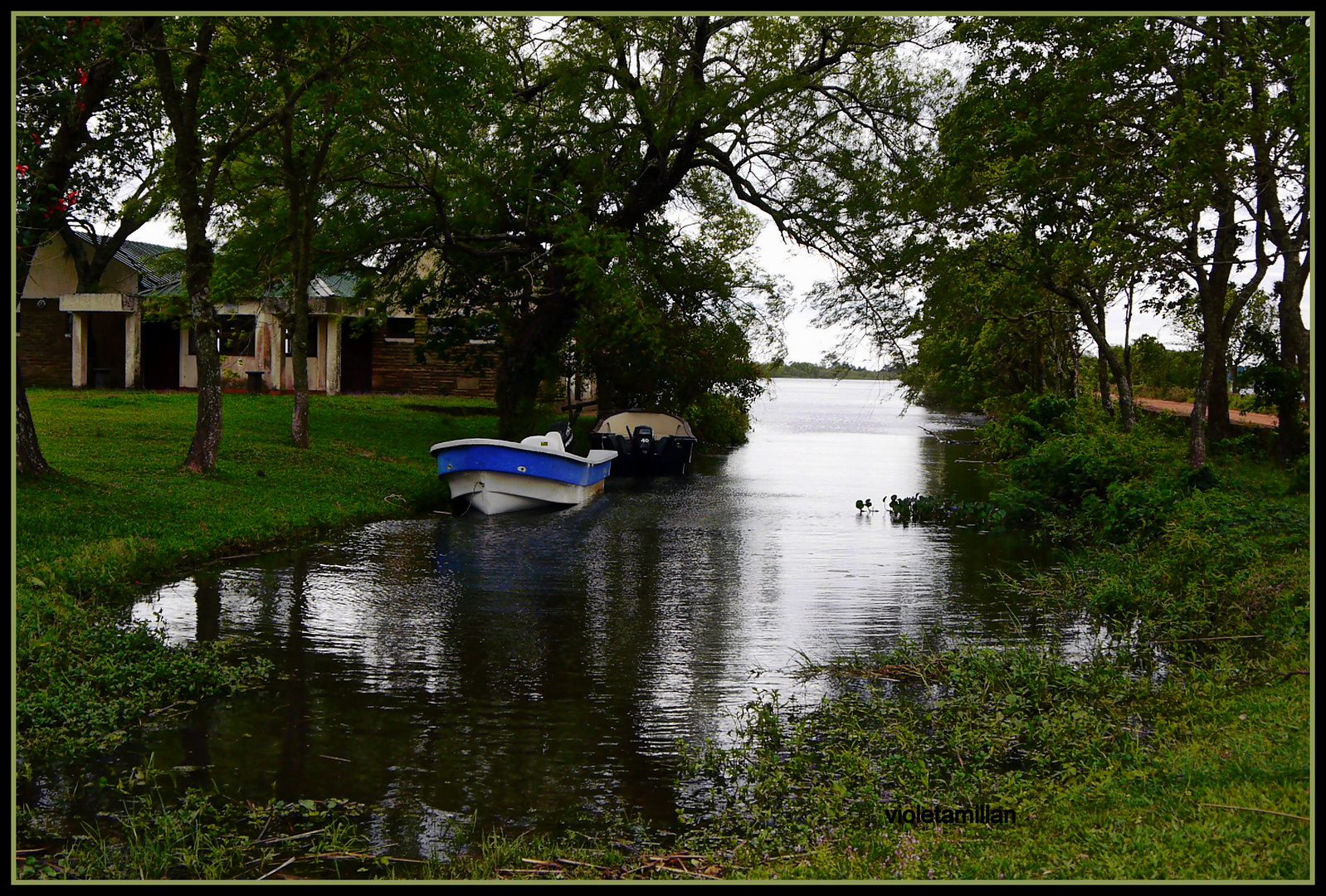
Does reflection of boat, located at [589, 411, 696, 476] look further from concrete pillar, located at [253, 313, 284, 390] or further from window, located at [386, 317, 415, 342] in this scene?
concrete pillar, located at [253, 313, 284, 390]

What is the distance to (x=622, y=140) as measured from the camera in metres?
24.1

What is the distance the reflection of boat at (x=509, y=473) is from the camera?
19875mm

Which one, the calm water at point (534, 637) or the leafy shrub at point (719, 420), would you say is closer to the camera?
the calm water at point (534, 637)

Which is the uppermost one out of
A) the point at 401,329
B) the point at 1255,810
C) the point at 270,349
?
the point at 401,329

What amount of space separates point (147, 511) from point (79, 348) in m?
23.7

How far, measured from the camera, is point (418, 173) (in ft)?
78.4

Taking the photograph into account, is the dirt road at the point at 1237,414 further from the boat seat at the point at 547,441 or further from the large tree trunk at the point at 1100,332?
A: the boat seat at the point at 547,441

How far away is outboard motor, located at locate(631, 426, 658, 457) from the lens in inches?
1142

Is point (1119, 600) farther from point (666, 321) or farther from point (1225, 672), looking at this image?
point (666, 321)

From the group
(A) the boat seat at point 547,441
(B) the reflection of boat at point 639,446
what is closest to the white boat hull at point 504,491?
(A) the boat seat at point 547,441

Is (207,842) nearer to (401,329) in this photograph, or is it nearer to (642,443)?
(642,443)

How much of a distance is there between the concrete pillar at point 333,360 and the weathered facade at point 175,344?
0.12 ft

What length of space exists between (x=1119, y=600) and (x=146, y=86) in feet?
54.8

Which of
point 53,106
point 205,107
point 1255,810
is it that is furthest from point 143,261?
point 1255,810
